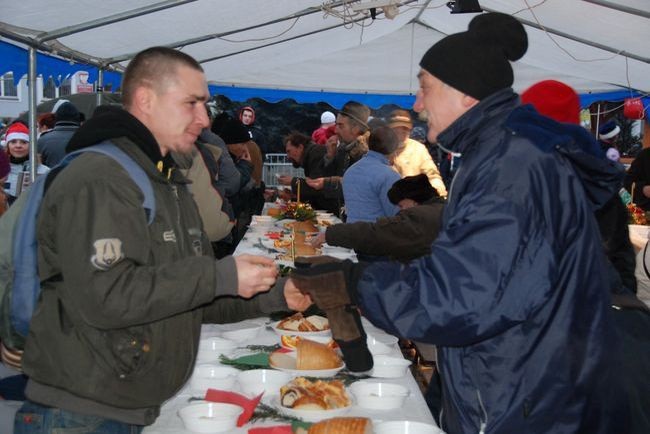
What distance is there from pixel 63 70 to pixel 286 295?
4871 mm

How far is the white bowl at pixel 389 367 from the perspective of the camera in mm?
2891

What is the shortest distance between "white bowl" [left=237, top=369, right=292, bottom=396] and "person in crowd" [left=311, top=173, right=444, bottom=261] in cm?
211

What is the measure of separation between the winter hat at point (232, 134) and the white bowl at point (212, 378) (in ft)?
19.4

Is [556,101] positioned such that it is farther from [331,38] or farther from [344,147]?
[331,38]

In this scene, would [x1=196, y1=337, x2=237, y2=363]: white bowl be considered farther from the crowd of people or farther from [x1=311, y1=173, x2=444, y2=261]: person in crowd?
[x1=311, y1=173, x2=444, y2=261]: person in crowd

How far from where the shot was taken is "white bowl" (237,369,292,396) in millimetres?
2678

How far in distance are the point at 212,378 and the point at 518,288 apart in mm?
1257

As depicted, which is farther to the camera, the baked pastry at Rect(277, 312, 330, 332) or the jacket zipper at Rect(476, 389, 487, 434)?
the baked pastry at Rect(277, 312, 330, 332)

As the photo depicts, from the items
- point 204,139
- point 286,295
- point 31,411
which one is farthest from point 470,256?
point 204,139

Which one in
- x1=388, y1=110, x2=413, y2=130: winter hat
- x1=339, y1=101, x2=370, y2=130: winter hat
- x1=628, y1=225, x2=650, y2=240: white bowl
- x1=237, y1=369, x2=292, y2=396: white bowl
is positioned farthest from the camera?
x1=388, y1=110, x2=413, y2=130: winter hat

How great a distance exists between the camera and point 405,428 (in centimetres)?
225

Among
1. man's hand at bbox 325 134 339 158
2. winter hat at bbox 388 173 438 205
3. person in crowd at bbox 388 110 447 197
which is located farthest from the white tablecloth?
man's hand at bbox 325 134 339 158

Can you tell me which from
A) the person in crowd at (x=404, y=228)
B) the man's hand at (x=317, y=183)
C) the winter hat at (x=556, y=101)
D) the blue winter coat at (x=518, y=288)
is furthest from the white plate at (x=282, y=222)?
the blue winter coat at (x=518, y=288)

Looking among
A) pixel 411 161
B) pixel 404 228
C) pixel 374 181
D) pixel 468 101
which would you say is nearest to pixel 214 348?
pixel 468 101
